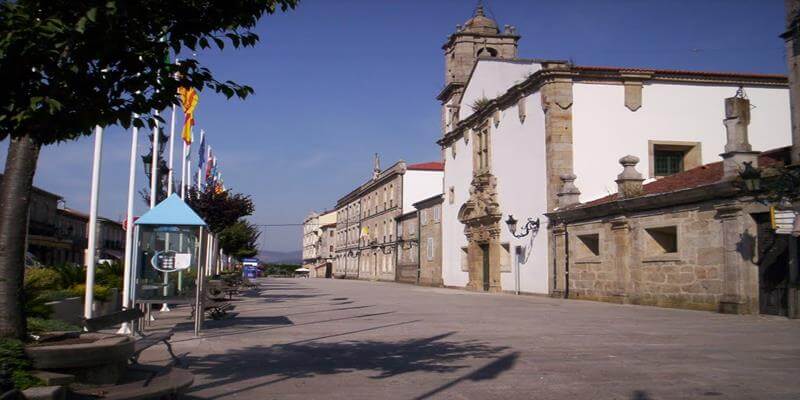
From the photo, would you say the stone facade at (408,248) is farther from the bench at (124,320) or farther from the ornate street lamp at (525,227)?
the bench at (124,320)

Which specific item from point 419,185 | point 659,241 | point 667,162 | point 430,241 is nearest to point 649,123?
point 667,162

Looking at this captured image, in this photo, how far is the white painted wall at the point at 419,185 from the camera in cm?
6194

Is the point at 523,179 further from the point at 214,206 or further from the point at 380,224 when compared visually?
the point at 380,224

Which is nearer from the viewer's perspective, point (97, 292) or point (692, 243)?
point (97, 292)

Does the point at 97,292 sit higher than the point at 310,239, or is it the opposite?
the point at 310,239

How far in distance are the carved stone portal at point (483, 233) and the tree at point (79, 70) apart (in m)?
28.6

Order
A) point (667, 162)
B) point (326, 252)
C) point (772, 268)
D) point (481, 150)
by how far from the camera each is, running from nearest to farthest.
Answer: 1. point (772, 268)
2. point (667, 162)
3. point (481, 150)
4. point (326, 252)

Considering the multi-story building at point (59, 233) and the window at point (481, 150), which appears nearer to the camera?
the window at point (481, 150)

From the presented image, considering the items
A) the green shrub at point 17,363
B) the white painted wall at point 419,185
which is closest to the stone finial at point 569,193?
the green shrub at point 17,363

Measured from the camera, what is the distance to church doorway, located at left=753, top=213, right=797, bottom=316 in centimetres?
1577

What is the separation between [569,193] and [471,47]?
2140 cm

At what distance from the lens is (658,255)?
2019 centimetres

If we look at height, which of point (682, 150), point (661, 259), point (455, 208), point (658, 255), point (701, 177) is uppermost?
point (682, 150)

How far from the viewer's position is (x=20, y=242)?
5.52 m
